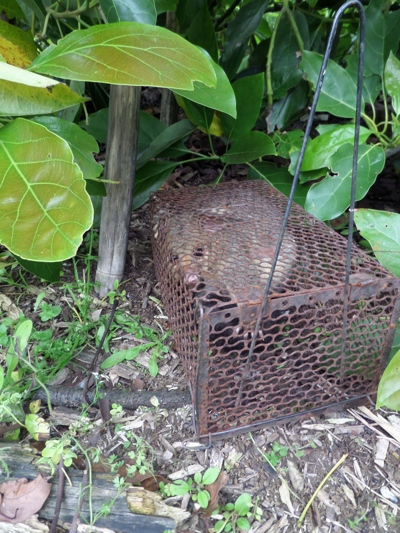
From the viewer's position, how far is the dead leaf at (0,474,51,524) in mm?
782

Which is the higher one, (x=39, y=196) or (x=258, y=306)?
(x=39, y=196)

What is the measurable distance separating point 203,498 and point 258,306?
392 mm

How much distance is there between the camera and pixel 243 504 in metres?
0.85

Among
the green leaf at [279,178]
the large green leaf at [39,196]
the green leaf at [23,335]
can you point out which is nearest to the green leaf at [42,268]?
the green leaf at [23,335]

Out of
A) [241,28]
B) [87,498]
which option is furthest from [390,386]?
[241,28]

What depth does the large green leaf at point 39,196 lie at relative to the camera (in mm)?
720

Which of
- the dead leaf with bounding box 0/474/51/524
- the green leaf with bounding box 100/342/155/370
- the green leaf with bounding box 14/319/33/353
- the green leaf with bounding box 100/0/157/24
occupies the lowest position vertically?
the dead leaf with bounding box 0/474/51/524

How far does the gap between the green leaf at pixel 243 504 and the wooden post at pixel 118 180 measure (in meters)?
0.69

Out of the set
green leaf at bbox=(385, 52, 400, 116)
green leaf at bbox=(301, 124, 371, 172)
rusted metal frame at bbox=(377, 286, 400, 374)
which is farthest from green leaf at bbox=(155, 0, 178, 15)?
rusted metal frame at bbox=(377, 286, 400, 374)

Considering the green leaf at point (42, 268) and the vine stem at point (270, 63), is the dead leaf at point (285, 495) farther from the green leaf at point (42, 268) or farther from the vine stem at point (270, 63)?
the vine stem at point (270, 63)

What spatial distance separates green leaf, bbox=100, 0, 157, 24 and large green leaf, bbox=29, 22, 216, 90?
0.10 metres

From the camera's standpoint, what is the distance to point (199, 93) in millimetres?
837

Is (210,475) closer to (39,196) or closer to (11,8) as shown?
(39,196)

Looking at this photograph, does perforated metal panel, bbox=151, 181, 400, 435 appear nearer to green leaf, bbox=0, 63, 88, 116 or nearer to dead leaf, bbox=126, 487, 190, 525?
dead leaf, bbox=126, 487, 190, 525
